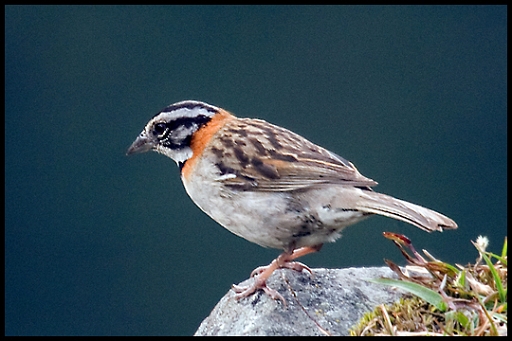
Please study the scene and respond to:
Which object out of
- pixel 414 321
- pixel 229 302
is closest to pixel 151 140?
pixel 229 302

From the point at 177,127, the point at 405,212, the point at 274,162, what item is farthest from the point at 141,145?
the point at 405,212

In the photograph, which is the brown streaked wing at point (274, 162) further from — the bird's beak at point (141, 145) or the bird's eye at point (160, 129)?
the bird's beak at point (141, 145)

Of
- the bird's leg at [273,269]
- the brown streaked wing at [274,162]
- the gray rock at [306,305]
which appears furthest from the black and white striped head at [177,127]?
the gray rock at [306,305]

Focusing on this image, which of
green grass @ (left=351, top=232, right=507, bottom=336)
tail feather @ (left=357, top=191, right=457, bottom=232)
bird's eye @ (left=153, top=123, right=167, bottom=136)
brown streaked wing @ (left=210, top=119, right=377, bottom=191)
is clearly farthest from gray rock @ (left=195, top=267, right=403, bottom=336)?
bird's eye @ (left=153, top=123, right=167, bottom=136)

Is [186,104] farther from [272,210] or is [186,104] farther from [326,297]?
[326,297]

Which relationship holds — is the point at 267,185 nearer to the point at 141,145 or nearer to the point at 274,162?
the point at 274,162

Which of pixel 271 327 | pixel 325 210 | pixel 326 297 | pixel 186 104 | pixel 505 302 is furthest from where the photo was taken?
pixel 186 104
